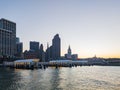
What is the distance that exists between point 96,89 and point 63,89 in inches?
379

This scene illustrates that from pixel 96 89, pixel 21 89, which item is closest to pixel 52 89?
pixel 21 89

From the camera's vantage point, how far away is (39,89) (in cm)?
6116

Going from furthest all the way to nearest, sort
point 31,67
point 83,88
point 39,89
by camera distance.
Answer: point 31,67
point 83,88
point 39,89

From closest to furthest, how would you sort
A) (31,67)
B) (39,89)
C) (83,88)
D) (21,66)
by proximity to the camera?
(39,89) → (83,88) → (31,67) → (21,66)

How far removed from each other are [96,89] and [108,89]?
362 centimetres

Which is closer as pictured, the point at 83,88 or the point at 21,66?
the point at 83,88

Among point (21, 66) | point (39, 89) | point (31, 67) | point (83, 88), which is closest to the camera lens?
point (39, 89)

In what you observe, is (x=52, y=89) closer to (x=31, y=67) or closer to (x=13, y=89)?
(x=13, y=89)

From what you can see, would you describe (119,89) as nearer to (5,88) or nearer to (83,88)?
(83,88)

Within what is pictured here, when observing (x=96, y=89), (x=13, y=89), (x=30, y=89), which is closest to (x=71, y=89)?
(x=96, y=89)

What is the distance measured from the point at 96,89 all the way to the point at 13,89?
78.0 feet

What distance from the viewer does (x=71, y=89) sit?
62.8 metres

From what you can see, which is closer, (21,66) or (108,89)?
(108,89)

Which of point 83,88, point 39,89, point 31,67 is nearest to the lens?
point 39,89
